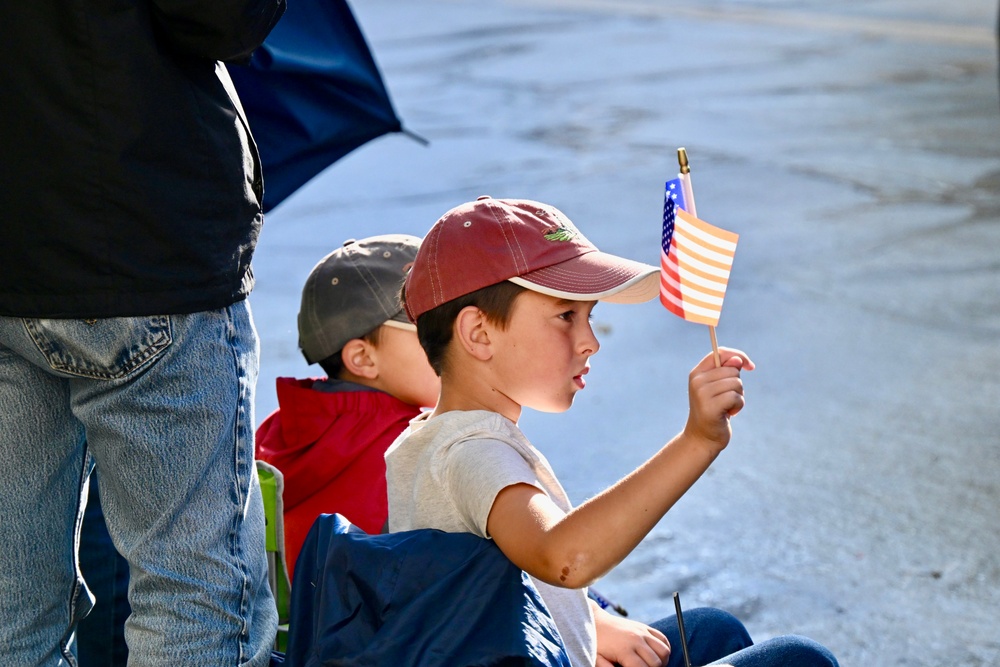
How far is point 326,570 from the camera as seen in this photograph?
1764 millimetres

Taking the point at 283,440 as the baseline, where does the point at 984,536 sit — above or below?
below

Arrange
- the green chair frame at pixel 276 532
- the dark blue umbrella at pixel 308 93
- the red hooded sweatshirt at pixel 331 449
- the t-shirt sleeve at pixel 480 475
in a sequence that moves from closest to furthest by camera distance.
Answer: the t-shirt sleeve at pixel 480 475
the green chair frame at pixel 276 532
the red hooded sweatshirt at pixel 331 449
the dark blue umbrella at pixel 308 93

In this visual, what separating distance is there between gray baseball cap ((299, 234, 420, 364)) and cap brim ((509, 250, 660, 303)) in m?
0.77

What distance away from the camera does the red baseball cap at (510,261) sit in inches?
74.6

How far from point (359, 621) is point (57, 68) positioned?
2.92ft

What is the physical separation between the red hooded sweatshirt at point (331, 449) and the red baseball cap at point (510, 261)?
0.63m

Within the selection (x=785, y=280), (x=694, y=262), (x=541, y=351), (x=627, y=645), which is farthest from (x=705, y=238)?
(x=785, y=280)

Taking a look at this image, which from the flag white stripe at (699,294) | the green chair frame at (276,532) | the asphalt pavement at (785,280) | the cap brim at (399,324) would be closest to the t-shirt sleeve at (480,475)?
the flag white stripe at (699,294)

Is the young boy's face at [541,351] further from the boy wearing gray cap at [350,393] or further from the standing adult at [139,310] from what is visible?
the boy wearing gray cap at [350,393]

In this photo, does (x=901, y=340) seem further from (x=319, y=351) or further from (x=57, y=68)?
(x=57, y=68)

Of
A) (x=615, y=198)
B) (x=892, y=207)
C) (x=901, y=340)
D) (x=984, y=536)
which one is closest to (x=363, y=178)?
(x=615, y=198)

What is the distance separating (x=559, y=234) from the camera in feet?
6.42

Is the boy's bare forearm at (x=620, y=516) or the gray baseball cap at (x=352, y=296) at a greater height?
the boy's bare forearm at (x=620, y=516)

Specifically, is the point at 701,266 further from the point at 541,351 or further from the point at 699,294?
the point at 541,351
